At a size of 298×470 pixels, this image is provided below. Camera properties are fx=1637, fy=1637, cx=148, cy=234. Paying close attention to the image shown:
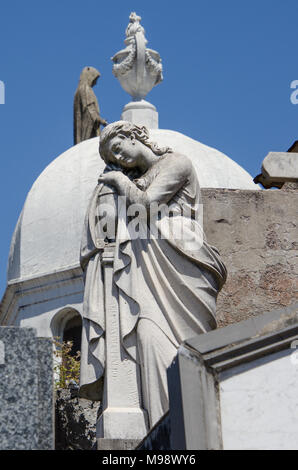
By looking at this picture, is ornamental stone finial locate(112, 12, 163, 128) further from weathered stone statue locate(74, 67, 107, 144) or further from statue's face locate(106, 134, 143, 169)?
statue's face locate(106, 134, 143, 169)

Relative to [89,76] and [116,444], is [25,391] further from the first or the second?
[89,76]

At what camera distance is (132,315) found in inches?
482

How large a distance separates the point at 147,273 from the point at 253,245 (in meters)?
2.52

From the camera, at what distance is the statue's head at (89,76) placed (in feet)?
92.4

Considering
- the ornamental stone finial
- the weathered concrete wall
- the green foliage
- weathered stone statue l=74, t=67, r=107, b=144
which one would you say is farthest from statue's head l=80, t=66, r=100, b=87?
the weathered concrete wall

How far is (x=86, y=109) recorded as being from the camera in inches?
1088

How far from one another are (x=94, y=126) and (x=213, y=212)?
12673 mm

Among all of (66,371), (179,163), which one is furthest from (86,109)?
(179,163)

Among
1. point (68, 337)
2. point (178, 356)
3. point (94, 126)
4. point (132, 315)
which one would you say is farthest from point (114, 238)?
point (94, 126)

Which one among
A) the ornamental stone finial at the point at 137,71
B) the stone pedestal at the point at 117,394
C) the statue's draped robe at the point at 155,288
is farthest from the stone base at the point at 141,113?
the stone pedestal at the point at 117,394

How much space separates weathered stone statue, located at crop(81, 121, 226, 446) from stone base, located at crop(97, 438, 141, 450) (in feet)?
0.70

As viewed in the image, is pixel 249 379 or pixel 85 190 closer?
pixel 249 379

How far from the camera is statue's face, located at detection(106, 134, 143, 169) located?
1302 centimetres

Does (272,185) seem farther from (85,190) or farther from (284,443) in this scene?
(85,190)
